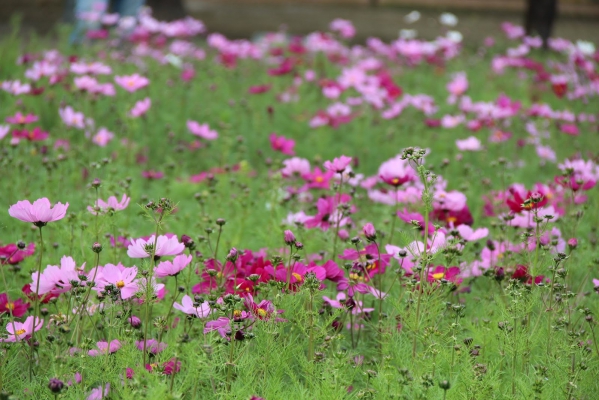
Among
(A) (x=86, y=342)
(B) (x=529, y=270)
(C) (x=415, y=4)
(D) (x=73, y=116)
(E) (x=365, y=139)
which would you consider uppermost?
(A) (x=86, y=342)

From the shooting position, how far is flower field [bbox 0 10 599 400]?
1.60 m

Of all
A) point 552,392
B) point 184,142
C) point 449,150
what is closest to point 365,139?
point 449,150

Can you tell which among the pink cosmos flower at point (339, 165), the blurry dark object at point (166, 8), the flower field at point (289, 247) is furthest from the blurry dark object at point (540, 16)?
the pink cosmos flower at point (339, 165)

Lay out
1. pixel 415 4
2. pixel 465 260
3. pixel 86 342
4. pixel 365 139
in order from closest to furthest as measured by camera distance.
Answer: pixel 86 342 < pixel 465 260 < pixel 365 139 < pixel 415 4

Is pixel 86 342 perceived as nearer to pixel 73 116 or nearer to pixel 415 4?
pixel 73 116

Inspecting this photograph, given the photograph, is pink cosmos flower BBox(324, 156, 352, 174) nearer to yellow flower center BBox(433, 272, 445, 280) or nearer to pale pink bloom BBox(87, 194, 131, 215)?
yellow flower center BBox(433, 272, 445, 280)

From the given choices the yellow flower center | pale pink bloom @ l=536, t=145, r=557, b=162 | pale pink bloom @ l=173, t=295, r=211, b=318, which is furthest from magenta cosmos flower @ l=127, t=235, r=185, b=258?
pale pink bloom @ l=536, t=145, r=557, b=162

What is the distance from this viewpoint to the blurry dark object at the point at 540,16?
309 inches

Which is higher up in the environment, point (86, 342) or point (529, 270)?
point (86, 342)

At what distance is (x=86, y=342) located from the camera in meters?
1.51

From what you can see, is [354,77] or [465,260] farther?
[354,77]

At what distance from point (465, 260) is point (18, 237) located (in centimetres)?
143

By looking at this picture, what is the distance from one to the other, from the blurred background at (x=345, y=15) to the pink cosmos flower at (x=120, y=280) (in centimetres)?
821

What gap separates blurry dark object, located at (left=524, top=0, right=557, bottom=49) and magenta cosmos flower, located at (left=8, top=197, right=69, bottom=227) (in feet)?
23.4
